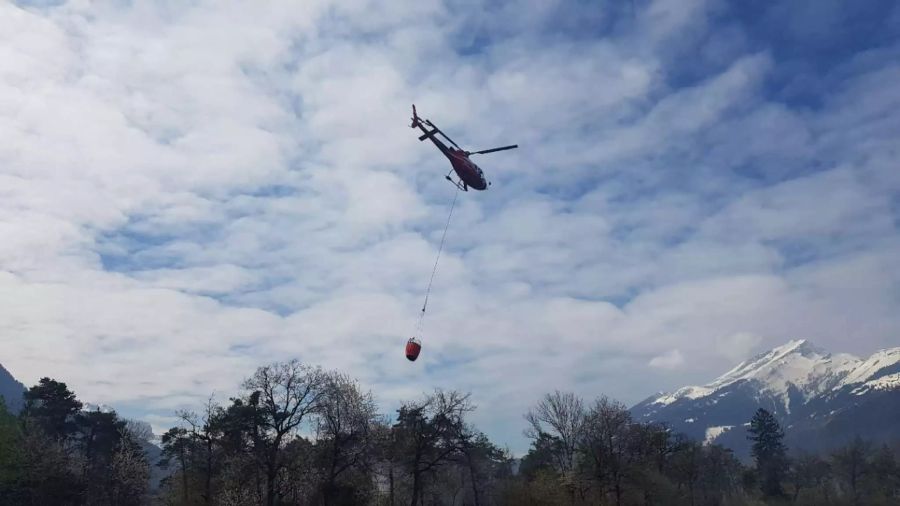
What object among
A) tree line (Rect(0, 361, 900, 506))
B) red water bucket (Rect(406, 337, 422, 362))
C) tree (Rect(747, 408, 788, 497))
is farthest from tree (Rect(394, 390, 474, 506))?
tree (Rect(747, 408, 788, 497))

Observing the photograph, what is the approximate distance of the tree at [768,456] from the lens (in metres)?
114

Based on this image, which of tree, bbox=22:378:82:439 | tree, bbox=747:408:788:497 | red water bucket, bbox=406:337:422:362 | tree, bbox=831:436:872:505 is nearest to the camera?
red water bucket, bbox=406:337:422:362

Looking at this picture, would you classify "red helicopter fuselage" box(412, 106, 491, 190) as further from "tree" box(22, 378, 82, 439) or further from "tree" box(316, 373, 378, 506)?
"tree" box(22, 378, 82, 439)

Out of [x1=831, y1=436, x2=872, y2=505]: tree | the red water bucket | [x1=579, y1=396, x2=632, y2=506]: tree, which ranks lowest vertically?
[x1=831, y1=436, x2=872, y2=505]: tree

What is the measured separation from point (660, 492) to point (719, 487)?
2640 inches

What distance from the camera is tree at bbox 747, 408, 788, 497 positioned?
4473 inches

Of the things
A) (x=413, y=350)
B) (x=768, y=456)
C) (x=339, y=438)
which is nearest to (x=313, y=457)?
(x=339, y=438)

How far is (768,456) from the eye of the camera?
126 metres

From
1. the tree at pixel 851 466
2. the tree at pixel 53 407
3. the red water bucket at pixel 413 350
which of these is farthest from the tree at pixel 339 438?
the tree at pixel 851 466

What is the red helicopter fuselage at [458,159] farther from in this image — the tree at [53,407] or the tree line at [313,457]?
the tree at [53,407]

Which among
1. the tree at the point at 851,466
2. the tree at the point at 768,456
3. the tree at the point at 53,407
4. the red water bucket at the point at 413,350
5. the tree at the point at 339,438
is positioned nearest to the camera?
the red water bucket at the point at 413,350

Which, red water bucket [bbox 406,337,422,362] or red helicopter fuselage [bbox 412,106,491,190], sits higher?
red helicopter fuselage [bbox 412,106,491,190]

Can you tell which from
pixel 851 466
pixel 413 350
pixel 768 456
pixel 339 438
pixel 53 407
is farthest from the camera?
pixel 768 456

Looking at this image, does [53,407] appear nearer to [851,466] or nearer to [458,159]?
[458,159]
